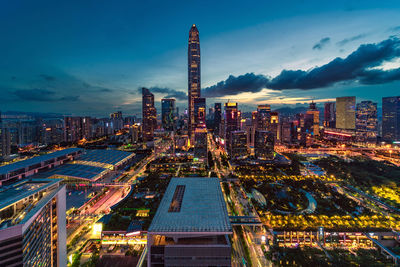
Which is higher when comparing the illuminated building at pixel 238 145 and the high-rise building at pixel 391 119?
the high-rise building at pixel 391 119

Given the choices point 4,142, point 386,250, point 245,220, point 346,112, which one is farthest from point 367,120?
point 4,142

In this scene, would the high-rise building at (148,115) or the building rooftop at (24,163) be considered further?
the high-rise building at (148,115)

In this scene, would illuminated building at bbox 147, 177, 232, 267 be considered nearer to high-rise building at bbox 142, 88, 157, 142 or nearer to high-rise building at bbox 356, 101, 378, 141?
high-rise building at bbox 142, 88, 157, 142

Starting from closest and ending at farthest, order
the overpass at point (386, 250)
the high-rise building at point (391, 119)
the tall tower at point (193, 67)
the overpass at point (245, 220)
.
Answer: the overpass at point (386, 250)
the overpass at point (245, 220)
the high-rise building at point (391, 119)
the tall tower at point (193, 67)

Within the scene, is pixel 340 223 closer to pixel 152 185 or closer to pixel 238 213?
pixel 238 213

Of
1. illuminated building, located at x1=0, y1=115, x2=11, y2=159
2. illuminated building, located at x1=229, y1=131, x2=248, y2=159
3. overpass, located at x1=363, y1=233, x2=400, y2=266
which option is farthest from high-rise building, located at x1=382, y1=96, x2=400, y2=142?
illuminated building, located at x1=0, y1=115, x2=11, y2=159

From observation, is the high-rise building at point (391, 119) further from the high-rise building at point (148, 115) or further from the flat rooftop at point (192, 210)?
the high-rise building at point (148, 115)

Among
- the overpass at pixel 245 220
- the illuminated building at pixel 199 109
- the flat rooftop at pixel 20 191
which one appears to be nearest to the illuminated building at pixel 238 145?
the overpass at pixel 245 220
